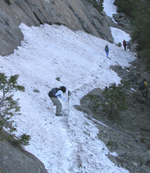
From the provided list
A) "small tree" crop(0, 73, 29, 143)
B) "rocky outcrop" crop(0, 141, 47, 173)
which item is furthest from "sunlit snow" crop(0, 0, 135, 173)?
"small tree" crop(0, 73, 29, 143)

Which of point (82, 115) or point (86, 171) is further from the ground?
point (82, 115)

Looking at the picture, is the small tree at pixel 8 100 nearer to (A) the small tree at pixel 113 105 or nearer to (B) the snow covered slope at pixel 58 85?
(B) the snow covered slope at pixel 58 85

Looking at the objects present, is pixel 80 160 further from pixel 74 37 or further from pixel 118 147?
pixel 74 37

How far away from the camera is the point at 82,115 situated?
440 inches

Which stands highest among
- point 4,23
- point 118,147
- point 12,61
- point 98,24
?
point 98,24

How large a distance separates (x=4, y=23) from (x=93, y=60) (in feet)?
29.9

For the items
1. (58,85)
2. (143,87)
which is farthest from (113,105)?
(143,87)

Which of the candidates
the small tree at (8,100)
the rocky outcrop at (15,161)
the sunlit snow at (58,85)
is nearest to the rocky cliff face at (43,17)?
the sunlit snow at (58,85)

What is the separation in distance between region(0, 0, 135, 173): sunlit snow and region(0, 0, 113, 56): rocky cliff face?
2.94ft

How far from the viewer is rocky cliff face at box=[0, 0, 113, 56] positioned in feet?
57.4

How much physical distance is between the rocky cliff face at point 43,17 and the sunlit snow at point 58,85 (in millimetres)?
896

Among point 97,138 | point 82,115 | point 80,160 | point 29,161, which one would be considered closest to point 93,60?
point 82,115

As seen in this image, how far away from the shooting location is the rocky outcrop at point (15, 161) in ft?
15.9

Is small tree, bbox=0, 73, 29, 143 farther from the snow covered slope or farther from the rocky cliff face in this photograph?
the rocky cliff face
